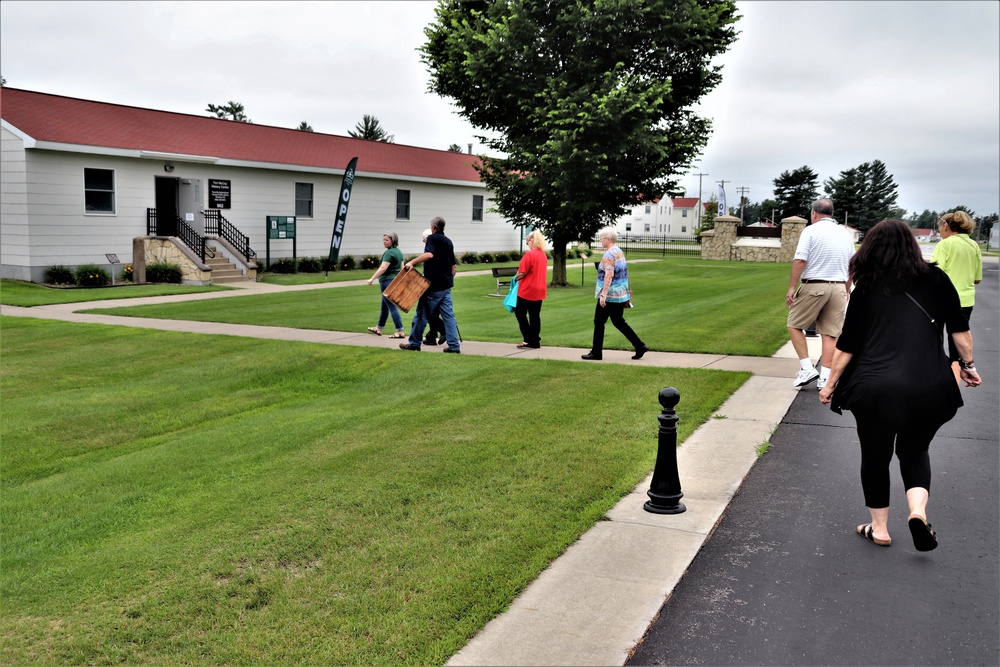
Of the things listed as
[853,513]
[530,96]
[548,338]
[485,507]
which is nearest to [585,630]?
[485,507]

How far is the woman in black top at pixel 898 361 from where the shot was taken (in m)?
4.70

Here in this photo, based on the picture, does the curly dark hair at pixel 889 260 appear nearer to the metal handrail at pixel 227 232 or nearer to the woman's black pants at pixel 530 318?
the woman's black pants at pixel 530 318

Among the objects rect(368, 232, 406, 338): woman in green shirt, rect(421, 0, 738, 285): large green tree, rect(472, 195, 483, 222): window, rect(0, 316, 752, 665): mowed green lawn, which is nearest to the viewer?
rect(0, 316, 752, 665): mowed green lawn

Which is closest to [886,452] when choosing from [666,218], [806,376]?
[806,376]

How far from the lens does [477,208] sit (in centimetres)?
3984

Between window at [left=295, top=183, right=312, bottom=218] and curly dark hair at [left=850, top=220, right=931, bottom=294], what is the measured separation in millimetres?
27720

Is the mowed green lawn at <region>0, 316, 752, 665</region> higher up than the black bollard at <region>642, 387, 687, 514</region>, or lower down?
lower down

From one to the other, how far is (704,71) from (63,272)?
61.6 feet

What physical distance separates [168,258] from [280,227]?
4.72 metres

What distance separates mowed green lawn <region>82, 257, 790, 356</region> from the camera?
13.6m

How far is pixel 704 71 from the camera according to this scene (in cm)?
2464

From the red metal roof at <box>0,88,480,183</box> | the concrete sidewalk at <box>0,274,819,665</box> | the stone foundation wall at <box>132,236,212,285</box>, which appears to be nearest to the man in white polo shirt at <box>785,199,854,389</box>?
the concrete sidewalk at <box>0,274,819,665</box>

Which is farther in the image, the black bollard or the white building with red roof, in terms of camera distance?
the white building with red roof

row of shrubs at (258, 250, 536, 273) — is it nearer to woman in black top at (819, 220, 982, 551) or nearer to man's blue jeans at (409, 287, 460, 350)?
man's blue jeans at (409, 287, 460, 350)
